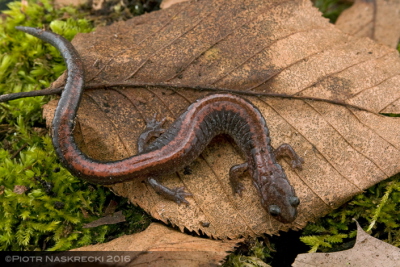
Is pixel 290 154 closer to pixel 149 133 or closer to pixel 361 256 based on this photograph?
pixel 361 256

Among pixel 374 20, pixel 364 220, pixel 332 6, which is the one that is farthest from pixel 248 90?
pixel 332 6

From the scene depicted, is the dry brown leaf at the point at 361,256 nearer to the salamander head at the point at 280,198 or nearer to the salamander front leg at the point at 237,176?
the salamander head at the point at 280,198

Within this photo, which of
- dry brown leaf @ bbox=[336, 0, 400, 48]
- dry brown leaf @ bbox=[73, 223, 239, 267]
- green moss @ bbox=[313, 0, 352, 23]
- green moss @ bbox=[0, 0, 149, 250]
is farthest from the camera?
green moss @ bbox=[313, 0, 352, 23]

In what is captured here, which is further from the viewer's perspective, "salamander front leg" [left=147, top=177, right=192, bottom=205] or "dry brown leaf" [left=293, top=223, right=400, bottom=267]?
"salamander front leg" [left=147, top=177, right=192, bottom=205]

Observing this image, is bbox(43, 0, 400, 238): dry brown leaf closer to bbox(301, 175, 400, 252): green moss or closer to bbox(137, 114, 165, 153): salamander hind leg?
bbox(137, 114, 165, 153): salamander hind leg

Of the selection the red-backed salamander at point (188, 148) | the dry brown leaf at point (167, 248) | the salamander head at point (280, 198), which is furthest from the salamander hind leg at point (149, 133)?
the salamander head at point (280, 198)

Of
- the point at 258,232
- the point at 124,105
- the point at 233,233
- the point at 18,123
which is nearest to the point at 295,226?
the point at 258,232

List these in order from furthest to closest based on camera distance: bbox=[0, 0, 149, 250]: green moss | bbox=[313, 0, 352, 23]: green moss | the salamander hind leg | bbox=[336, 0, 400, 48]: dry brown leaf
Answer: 1. bbox=[313, 0, 352, 23]: green moss
2. bbox=[336, 0, 400, 48]: dry brown leaf
3. the salamander hind leg
4. bbox=[0, 0, 149, 250]: green moss

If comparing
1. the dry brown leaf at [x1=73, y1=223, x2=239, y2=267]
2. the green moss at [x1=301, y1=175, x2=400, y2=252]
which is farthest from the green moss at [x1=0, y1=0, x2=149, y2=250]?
the green moss at [x1=301, y1=175, x2=400, y2=252]
